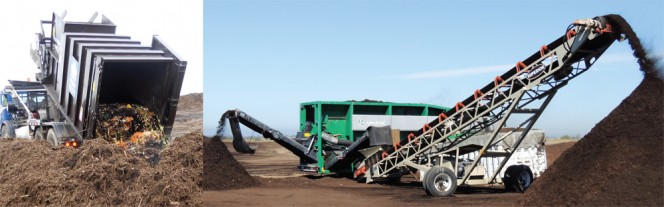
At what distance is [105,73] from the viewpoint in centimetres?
1285

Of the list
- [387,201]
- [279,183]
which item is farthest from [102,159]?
[279,183]

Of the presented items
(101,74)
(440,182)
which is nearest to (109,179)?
(101,74)

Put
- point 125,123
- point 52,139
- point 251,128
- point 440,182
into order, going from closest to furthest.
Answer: point 125,123 → point 440,182 → point 52,139 → point 251,128

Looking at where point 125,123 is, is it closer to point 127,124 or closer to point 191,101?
point 127,124

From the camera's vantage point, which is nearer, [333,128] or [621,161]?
[621,161]

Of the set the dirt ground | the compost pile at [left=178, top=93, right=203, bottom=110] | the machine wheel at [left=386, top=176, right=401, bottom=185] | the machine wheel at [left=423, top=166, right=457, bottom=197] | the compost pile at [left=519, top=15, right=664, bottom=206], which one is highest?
the compost pile at [left=178, top=93, right=203, bottom=110]

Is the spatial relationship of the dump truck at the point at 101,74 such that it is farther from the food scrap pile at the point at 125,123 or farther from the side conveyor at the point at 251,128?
the side conveyor at the point at 251,128

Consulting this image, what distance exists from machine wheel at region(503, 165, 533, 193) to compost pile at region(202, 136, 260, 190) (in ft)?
18.8

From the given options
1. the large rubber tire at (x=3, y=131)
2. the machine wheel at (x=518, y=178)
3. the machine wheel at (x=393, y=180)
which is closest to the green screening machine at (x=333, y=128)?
the machine wheel at (x=393, y=180)

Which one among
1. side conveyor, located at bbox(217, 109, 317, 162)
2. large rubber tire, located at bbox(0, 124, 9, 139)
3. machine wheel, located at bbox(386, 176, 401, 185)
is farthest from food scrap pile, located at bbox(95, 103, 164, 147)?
large rubber tire, located at bbox(0, 124, 9, 139)

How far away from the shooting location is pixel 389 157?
15695mm

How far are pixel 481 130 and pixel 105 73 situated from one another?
762 cm

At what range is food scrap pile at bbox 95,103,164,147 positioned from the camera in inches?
525

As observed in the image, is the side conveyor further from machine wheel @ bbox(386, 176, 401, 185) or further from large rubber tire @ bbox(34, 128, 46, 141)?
large rubber tire @ bbox(34, 128, 46, 141)
